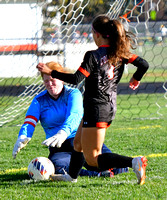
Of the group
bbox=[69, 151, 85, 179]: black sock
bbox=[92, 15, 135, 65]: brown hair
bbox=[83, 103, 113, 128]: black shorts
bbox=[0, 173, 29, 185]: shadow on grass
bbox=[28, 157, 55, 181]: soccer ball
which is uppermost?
bbox=[92, 15, 135, 65]: brown hair

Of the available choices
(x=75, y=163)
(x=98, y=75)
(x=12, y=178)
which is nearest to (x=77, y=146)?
(x=75, y=163)

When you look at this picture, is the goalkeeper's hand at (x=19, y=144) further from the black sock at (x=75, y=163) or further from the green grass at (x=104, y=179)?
the black sock at (x=75, y=163)

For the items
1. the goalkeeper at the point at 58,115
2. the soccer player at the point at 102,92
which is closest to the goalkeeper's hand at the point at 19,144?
the goalkeeper at the point at 58,115

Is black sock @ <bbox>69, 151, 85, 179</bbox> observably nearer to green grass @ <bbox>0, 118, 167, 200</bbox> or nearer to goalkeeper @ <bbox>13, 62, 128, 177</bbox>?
green grass @ <bbox>0, 118, 167, 200</bbox>

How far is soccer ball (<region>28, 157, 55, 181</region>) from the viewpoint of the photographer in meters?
3.98

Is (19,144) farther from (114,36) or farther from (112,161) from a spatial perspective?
(114,36)

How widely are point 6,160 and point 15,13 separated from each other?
30.4 feet

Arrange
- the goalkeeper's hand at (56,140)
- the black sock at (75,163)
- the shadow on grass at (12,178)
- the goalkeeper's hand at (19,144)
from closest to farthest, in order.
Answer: the goalkeeper's hand at (56,140), the black sock at (75,163), the goalkeeper's hand at (19,144), the shadow on grass at (12,178)

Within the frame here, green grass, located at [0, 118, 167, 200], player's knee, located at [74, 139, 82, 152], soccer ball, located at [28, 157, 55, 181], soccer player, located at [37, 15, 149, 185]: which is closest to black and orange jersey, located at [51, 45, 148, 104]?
soccer player, located at [37, 15, 149, 185]

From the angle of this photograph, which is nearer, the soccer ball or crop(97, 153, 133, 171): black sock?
crop(97, 153, 133, 171): black sock

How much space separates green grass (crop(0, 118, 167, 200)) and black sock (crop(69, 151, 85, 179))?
10 centimetres

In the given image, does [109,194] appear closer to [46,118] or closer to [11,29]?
[46,118]

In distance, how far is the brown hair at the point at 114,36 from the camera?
351 centimetres

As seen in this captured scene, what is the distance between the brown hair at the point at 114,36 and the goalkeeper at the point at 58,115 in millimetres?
836
